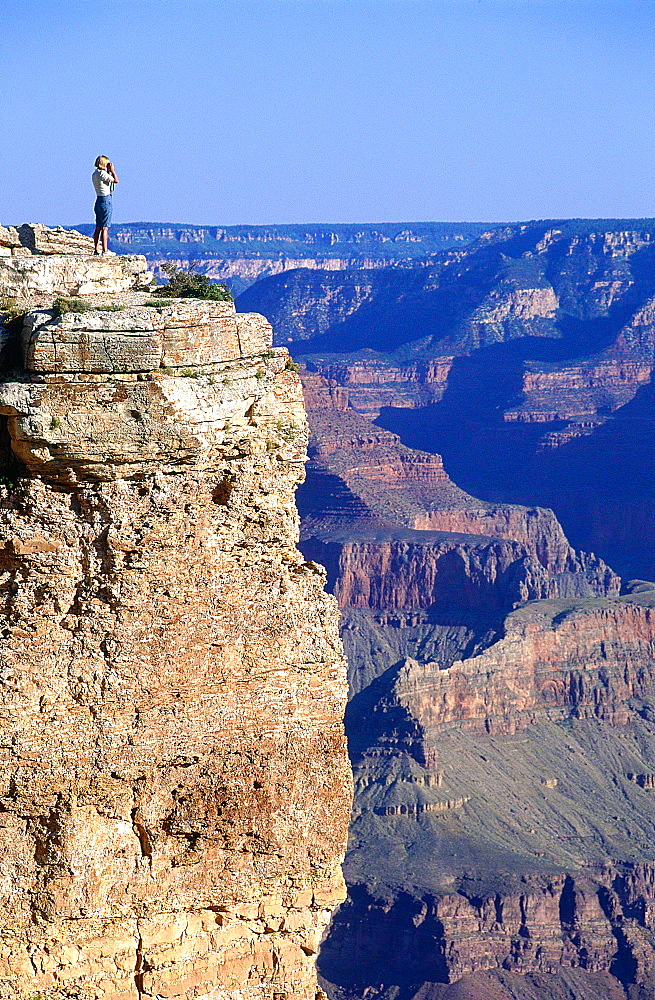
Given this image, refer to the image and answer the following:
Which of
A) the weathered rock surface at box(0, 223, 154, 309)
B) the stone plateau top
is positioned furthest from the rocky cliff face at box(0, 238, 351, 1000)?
the weathered rock surface at box(0, 223, 154, 309)

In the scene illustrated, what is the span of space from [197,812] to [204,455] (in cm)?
307

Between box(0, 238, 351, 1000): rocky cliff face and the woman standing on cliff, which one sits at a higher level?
the woman standing on cliff

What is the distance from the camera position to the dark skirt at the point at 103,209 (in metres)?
16.4

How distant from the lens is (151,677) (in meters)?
12.9

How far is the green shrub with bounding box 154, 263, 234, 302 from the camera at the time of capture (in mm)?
14594

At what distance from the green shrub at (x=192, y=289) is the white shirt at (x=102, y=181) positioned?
58.0 inches

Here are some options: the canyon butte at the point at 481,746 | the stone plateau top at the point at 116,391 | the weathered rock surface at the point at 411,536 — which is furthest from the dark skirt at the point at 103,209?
the weathered rock surface at the point at 411,536

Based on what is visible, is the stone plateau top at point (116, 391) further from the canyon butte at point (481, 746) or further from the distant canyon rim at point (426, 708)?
the canyon butte at point (481, 746)

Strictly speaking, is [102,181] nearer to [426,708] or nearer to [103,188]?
[103,188]

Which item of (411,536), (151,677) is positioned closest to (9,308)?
(151,677)

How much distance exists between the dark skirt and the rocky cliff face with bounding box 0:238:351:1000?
3577 millimetres

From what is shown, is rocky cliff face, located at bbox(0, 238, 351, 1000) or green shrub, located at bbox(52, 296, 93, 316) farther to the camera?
green shrub, located at bbox(52, 296, 93, 316)

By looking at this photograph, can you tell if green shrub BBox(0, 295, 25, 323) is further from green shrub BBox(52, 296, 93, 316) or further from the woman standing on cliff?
the woman standing on cliff

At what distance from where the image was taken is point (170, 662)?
511 inches
